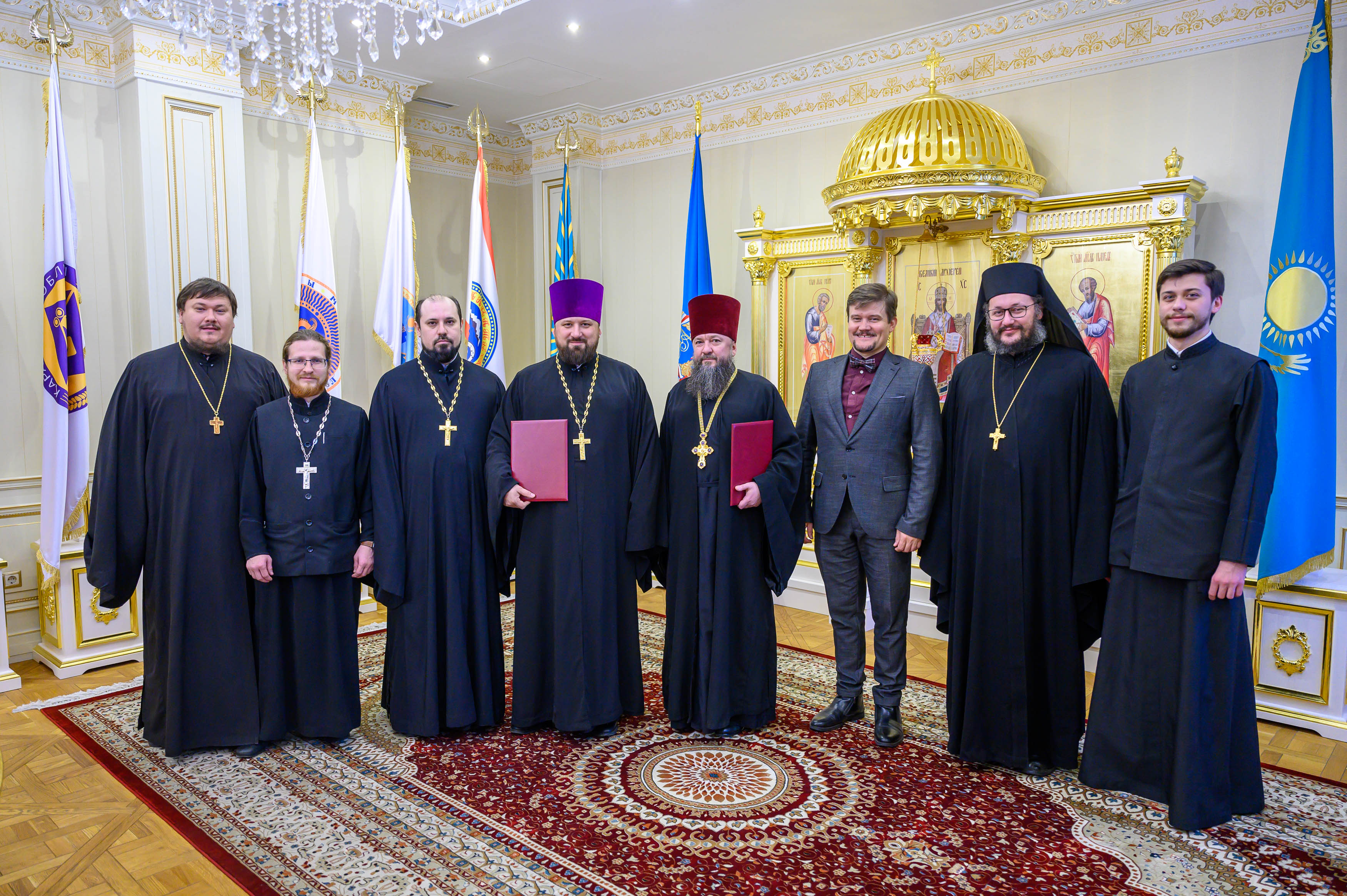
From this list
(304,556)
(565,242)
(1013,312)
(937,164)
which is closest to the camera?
(1013,312)

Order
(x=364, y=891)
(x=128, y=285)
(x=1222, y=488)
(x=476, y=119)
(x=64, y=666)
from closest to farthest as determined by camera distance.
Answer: (x=364, y=891)
(x=1222, y=488)
(x=64, y=666)
(x=128, y=285)
(x=476, y=119)

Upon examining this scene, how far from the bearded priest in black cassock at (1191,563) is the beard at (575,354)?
2.24 meters

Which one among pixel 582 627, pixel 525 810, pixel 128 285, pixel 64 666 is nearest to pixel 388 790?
pixel 525 810

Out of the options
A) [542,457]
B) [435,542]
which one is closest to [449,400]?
[542,457]

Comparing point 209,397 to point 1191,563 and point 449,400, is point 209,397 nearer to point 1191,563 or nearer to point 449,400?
point 449,400

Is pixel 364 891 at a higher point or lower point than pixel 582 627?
lower

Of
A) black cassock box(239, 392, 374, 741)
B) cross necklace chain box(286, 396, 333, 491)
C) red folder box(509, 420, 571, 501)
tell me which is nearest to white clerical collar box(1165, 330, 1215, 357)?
red folder box(509, 420, 571, 501)

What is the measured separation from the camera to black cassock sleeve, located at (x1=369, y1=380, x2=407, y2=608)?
382 centimetres

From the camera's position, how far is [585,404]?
394 centimetres

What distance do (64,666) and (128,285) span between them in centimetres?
229

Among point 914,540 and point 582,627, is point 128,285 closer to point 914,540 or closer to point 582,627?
point 582,627

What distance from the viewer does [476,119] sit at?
6.62 metres

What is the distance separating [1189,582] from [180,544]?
3.95 meters

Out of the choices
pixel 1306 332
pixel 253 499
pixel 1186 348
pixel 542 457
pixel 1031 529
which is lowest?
pixel 1031 529
